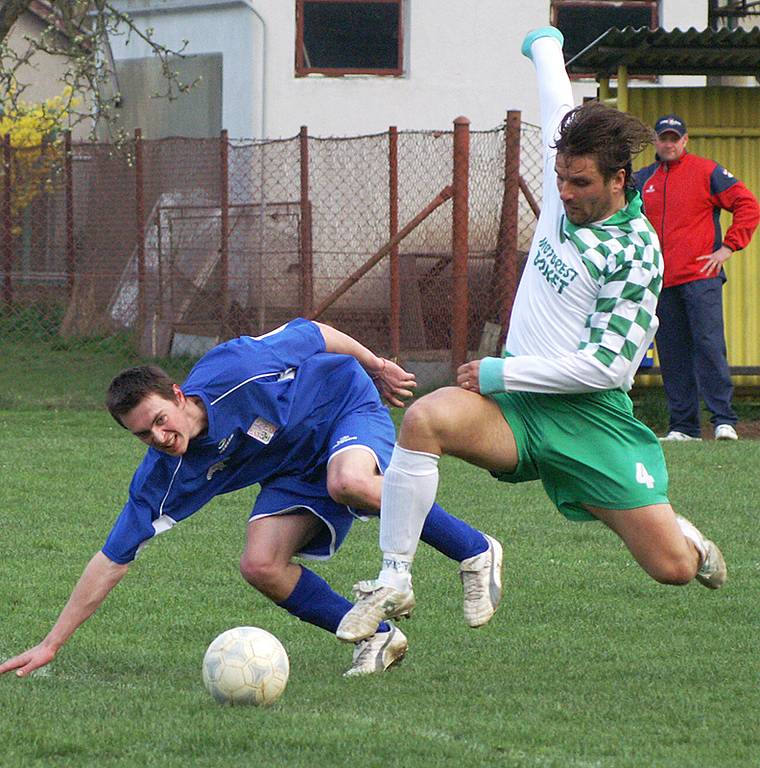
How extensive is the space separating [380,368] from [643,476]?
131 centimetres

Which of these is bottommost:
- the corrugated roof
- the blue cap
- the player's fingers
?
the player's fingers

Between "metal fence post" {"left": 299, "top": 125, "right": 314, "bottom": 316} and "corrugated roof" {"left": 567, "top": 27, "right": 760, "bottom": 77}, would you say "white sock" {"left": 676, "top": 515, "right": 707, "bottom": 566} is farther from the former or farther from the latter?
"metal fence post" {"left": 299, "top": 125, "right": 314, "bottom": 316}

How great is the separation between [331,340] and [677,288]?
6.02 metres

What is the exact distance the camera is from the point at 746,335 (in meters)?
13.3

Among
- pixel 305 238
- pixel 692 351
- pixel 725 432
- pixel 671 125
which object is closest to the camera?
pixel 671 125

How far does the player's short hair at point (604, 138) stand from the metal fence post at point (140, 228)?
10579mm

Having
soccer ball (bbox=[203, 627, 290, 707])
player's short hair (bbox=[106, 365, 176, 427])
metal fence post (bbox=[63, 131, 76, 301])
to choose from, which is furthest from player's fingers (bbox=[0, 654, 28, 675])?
metal fence post (bbox=[63, 131, 76, 301])

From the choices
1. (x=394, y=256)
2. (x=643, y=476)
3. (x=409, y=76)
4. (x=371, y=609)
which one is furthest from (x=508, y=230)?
(x=371, y=609)

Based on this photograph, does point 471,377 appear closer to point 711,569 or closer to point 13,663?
point 711,569

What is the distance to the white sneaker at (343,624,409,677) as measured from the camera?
5211 millimetres

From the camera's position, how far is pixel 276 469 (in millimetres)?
5453

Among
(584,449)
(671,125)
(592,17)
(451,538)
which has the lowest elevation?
(451,538)

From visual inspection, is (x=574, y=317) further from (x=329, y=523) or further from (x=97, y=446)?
(x=97, y=446)

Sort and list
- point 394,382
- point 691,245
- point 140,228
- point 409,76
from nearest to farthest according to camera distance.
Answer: point 394,382 < point 691,245 < point 140,228 < point 409,76
